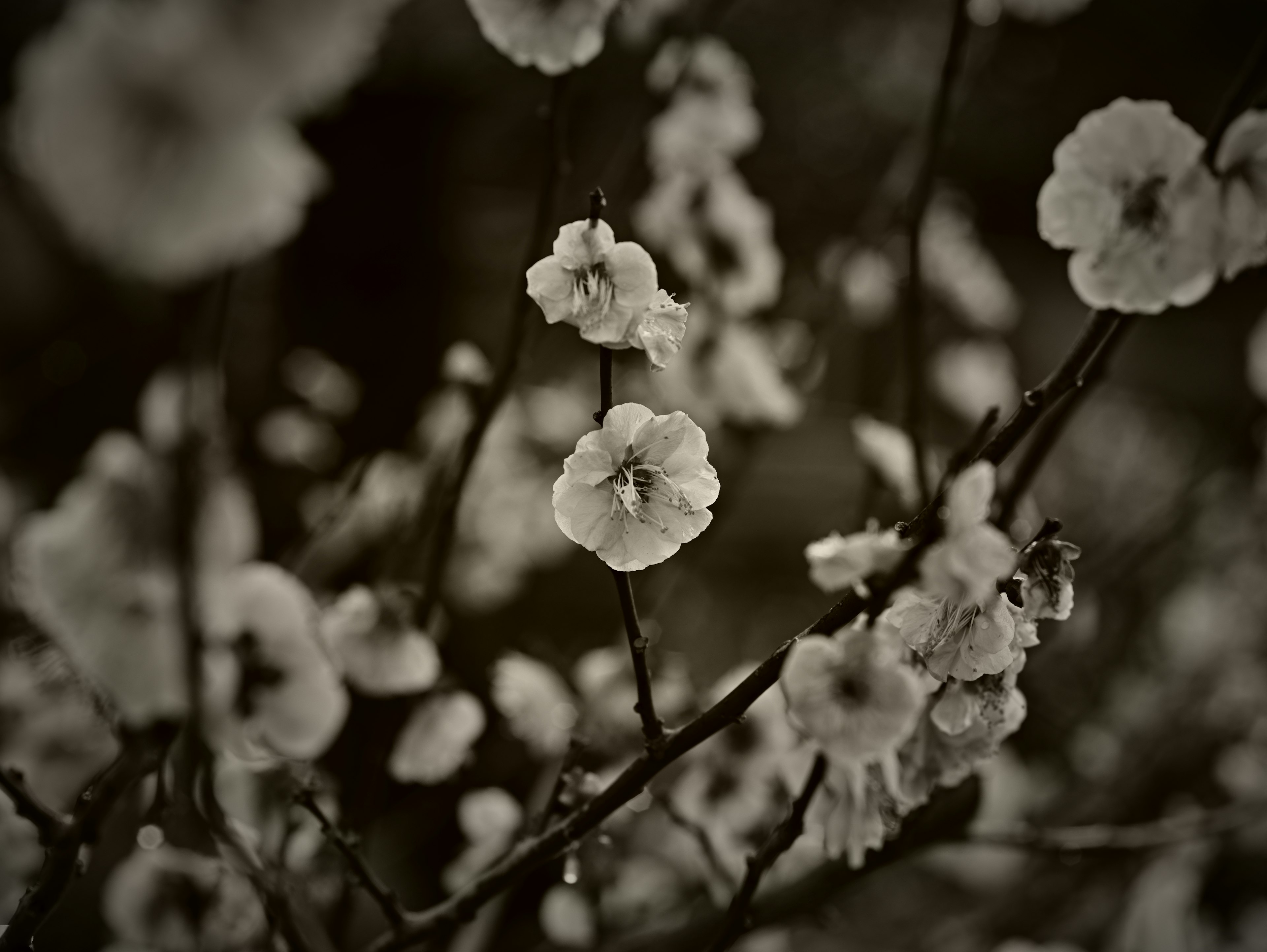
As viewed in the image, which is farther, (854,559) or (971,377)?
(971,377)

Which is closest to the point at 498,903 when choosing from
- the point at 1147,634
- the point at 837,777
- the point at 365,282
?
the point at 837,777

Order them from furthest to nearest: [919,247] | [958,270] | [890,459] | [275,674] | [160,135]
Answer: [958,270]
[890,459]
[919,247]
[275,674]
[160,135]

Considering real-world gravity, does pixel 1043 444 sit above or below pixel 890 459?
above

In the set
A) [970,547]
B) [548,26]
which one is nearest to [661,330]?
[970,547]

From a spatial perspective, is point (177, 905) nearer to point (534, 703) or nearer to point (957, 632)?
point (534, 703)

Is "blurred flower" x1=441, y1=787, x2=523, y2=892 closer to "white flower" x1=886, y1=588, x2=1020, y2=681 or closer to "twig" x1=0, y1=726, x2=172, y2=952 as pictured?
"twig" x1=0, y1=726, x2=172, y2=952

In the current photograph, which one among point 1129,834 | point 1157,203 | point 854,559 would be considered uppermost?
point 1157,203

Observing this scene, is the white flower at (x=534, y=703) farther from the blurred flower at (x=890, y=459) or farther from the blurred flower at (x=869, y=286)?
the blurred flower at (x=869, y=286)
